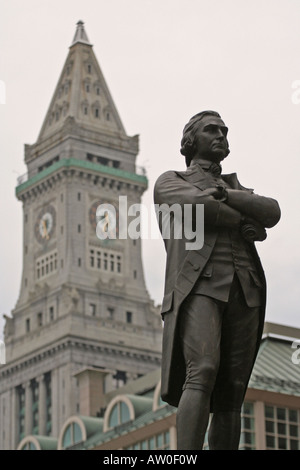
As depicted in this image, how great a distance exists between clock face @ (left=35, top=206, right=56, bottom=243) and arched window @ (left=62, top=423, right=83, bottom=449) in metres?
75.8

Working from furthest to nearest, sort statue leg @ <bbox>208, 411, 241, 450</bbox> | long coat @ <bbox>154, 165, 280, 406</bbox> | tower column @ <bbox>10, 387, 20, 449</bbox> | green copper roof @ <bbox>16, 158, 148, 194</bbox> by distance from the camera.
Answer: green copper roof @ <bbox>16, 158, 148, 194</bbox> < tower column @ <bbox>10, 387, 20, 449</bbox> < statue leg @ <bbox>208, 411, 241, 450</bbox> < long coat @ <bbox>154, 165, 280, 406</bbox>

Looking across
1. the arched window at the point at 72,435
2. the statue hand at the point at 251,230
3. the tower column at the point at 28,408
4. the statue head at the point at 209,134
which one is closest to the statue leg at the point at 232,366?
the statue hand at the point at 251,230

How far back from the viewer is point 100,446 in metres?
108

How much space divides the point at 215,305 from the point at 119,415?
313 ft

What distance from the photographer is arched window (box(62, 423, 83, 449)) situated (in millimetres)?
114812

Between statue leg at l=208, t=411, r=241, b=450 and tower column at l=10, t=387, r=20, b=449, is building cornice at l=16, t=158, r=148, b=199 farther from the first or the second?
statue leg at l=208, t=411, r=241, b=450

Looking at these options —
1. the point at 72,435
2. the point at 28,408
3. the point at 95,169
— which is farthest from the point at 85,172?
the point at 72,435

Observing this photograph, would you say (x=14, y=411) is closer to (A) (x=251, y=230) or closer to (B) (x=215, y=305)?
(A) (x=251, y=230)

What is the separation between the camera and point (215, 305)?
15.3m

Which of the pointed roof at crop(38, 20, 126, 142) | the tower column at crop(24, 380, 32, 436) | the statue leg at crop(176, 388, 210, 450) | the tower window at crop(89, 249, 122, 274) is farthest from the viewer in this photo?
the pointed roof at crop(38, 20, 126, 142)

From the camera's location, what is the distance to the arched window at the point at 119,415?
10844cm

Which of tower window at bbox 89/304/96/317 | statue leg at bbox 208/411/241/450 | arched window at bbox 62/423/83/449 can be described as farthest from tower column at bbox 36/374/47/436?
statue leg at bbox 208/411/241/450

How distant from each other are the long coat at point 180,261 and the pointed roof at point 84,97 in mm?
179579

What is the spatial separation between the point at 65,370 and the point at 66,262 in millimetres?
15683
